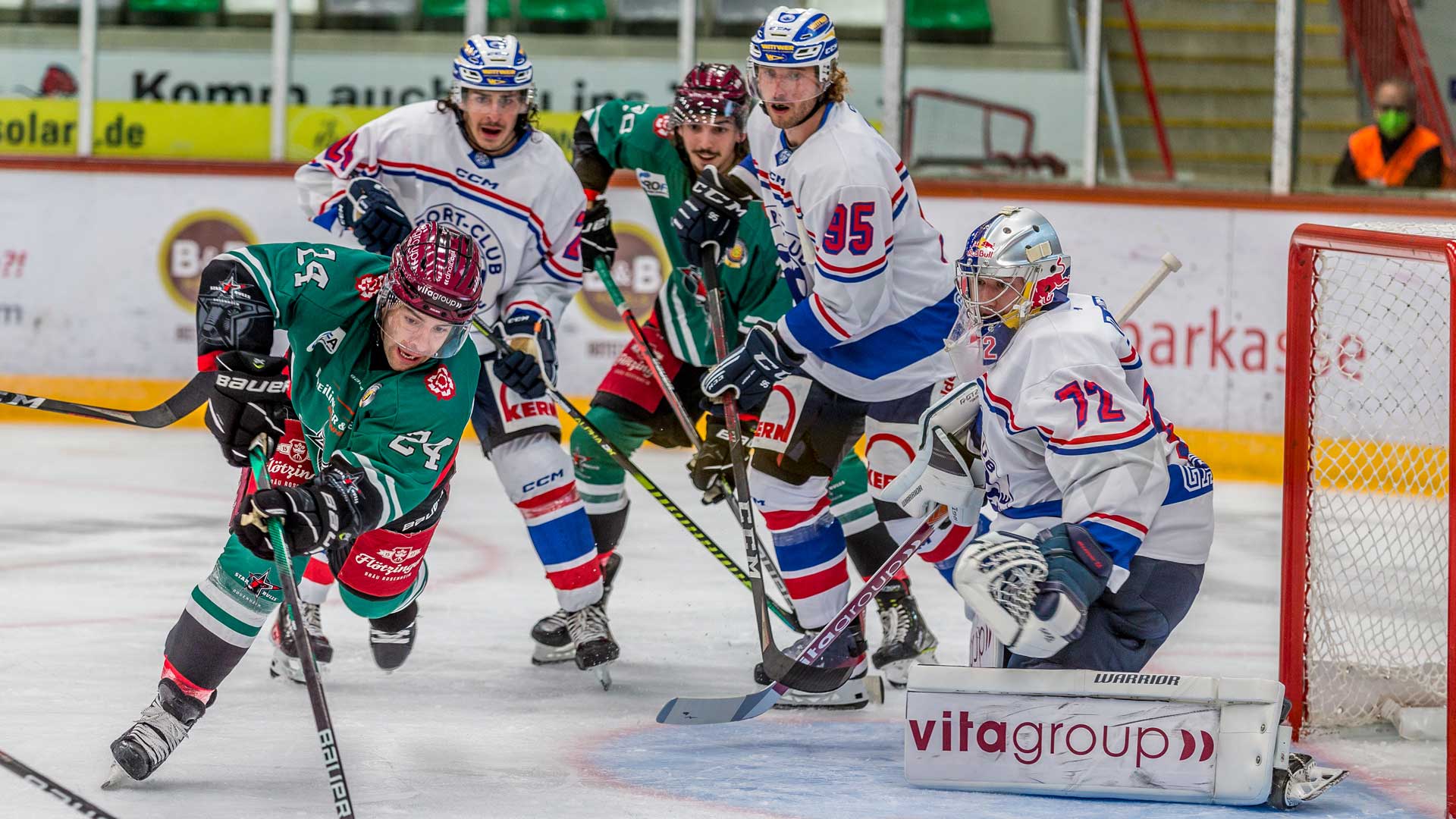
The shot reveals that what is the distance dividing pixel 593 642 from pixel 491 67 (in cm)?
116

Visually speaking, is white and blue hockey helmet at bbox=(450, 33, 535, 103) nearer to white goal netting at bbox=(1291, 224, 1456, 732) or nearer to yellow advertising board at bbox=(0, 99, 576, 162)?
white goal netting at bbox=(1291, 224, 1456, 732)

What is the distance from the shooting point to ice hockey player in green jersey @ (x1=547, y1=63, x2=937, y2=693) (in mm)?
3760

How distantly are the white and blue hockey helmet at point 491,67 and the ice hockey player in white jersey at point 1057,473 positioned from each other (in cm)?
114

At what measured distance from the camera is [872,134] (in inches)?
131

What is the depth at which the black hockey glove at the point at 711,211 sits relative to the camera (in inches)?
147

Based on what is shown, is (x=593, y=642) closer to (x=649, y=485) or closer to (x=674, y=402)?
(x=649, y=485)

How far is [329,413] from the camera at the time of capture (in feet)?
9.61

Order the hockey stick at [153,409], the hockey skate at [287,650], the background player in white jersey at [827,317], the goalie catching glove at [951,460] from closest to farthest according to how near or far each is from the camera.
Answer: the hockey stick at [153,409], the goalie catching glove at [951,460], the background player in white jersey at [827,317], the hockey skate at [287,650]

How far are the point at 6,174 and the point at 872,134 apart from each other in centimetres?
462

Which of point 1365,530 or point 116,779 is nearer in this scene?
point 116,779

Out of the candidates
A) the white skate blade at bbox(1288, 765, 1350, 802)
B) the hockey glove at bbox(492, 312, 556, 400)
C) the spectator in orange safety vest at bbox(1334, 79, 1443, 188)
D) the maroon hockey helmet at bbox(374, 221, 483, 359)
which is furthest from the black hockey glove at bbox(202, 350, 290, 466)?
the spectator in orange safety vest at bbox(1334, 79, 1443, 188)

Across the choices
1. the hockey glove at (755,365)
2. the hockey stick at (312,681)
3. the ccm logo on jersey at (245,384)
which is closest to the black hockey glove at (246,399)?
the ccm logo on jersey at (245,384)

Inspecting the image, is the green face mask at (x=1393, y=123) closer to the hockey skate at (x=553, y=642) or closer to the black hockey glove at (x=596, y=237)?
the black hockey glove at (x=596, y=237)

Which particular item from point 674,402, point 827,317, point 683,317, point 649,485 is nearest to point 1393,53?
point 683,317
